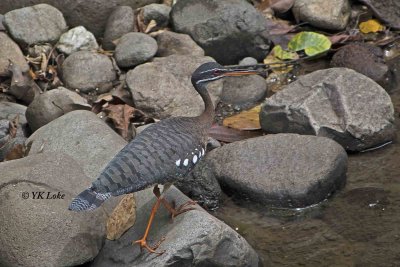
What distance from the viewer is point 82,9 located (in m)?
9.56

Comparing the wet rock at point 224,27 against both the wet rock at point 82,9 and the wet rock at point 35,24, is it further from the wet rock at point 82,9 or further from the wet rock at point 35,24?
the wet rock at point 35,24

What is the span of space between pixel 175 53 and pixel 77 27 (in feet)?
3.99

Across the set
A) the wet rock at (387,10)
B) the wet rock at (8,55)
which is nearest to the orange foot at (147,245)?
the wet rock at (8,55)

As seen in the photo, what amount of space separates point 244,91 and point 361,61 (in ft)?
4.53

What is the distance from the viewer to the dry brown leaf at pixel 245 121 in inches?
329

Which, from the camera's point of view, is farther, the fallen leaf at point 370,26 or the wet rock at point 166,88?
the fallen leaf at point 370,26

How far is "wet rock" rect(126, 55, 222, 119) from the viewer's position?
8453 mm

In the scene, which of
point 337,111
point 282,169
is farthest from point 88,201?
point 337,111

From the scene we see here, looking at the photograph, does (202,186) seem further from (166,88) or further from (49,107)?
(49,107)

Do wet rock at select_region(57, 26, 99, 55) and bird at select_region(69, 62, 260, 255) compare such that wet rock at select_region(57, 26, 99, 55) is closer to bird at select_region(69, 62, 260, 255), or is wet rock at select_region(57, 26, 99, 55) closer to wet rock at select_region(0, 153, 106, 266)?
bird at select_region(69, 62, 260, 255)

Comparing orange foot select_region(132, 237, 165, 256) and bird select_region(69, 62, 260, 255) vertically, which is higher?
bird select_region(69, 62, 260, 255)

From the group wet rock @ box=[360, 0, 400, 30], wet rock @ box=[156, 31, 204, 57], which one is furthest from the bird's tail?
wet rock @ box=[360, 0, 400, 30]

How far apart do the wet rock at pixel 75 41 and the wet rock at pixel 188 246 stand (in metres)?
3.57

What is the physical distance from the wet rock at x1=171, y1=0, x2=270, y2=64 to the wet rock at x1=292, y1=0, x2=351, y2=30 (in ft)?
2.21
